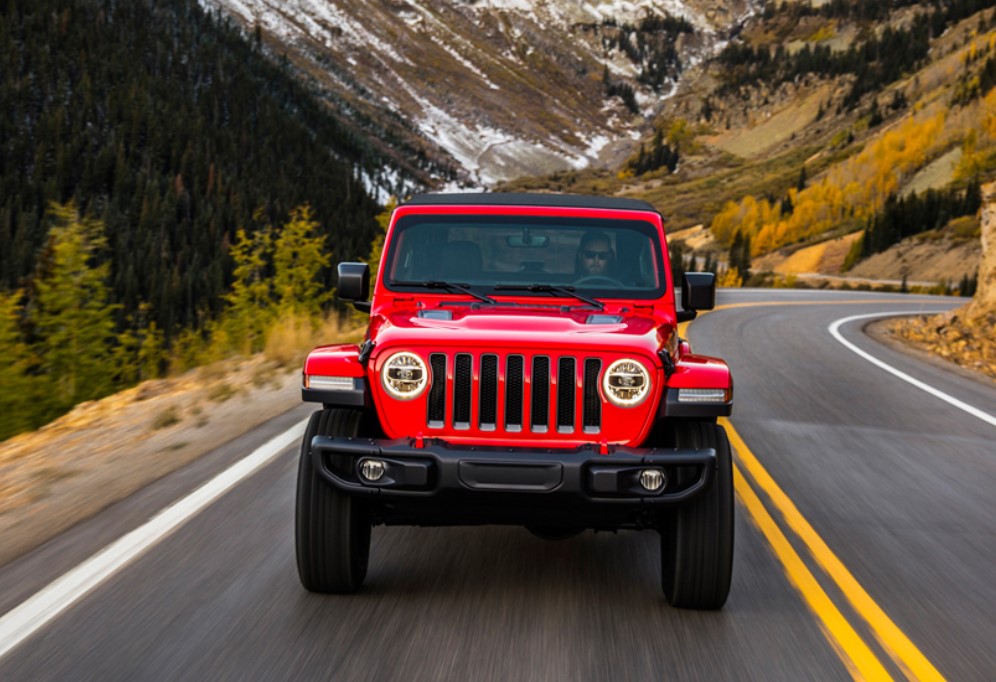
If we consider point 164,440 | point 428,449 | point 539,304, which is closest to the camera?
point 428,449

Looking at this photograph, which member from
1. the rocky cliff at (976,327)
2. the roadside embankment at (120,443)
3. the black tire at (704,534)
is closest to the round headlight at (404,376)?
the black tire at (704,534)

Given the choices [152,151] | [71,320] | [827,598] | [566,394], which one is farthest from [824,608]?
[152,151]

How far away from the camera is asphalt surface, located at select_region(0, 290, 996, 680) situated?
153 inches

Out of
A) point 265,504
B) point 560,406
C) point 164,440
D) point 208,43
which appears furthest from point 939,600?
point 208,43

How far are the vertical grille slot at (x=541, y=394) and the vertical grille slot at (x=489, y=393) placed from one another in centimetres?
17

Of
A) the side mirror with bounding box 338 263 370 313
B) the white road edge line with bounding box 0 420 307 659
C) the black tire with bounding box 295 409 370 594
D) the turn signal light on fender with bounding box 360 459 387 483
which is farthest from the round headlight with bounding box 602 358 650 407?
the white road edge line with bounding box 0 420 307 659

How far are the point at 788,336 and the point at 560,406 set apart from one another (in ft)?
56.9

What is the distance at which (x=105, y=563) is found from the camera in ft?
16.3

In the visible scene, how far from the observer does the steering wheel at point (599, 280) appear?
18.4 ft

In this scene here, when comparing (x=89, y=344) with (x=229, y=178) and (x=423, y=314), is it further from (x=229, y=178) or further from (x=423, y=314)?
(x=229, y=178)

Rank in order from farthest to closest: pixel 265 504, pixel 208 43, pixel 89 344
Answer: pixel 208 43, pixel 89 344, pixel 265 504

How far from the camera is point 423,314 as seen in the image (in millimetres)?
4992

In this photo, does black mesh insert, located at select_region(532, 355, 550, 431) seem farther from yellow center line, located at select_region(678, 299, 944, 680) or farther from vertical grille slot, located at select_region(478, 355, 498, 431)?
yellow center line, located at select_region(678, 299, 944, 680)

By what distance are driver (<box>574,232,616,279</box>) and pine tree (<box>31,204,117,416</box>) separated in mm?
10752
